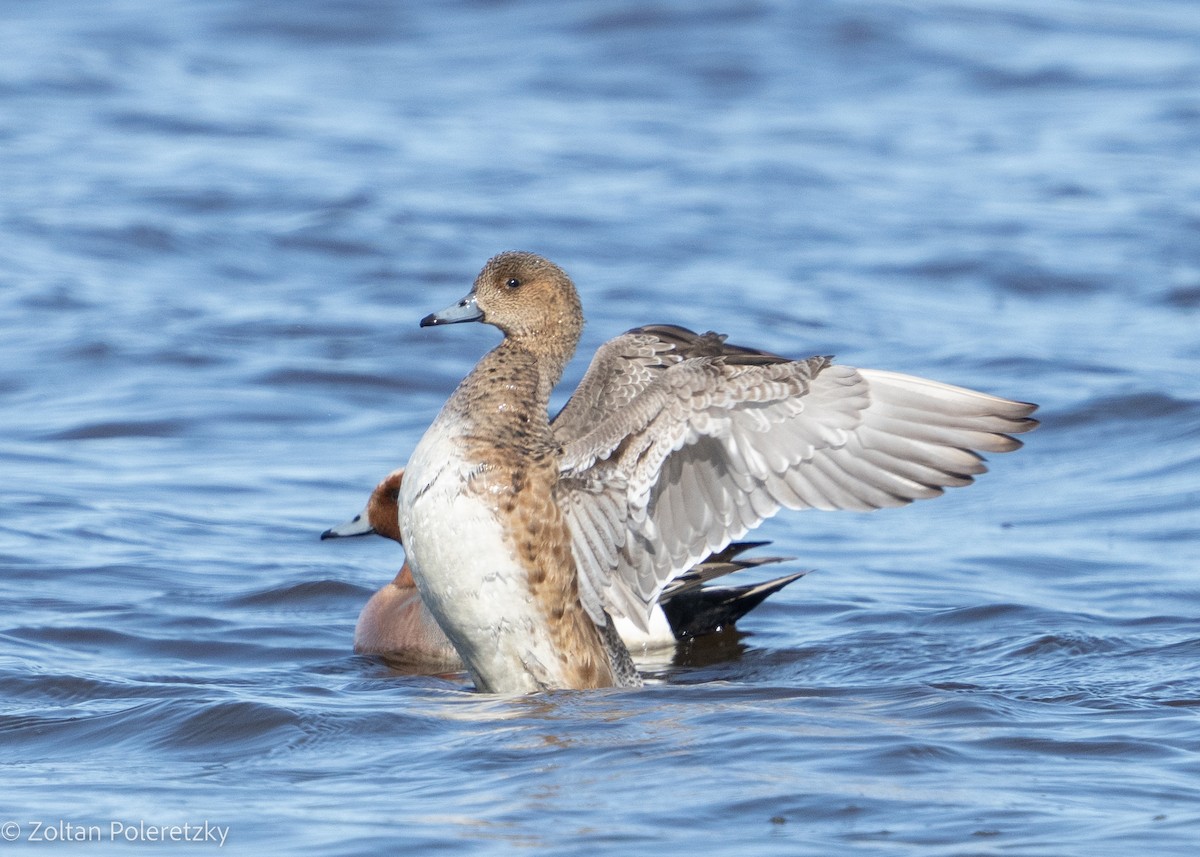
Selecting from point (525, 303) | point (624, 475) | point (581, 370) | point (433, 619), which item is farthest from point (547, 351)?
point (581, 370)

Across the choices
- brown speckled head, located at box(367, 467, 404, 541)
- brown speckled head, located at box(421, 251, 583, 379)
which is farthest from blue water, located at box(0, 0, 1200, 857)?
brown speckled head, located at box(421, 251, 583, 379)

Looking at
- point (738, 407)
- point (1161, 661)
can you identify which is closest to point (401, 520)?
point (738, 407)

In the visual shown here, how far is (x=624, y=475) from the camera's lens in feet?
15.7

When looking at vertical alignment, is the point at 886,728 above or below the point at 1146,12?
→ below

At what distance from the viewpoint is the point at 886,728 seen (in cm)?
440

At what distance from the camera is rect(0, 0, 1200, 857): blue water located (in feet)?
13.2

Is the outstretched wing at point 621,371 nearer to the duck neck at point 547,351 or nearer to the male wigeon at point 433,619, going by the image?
the duck neck at point 547,351

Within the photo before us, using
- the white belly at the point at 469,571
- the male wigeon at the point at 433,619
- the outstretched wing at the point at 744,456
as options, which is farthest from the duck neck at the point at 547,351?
the male wigeon at the point at 433,619

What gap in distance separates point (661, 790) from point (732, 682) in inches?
57.5

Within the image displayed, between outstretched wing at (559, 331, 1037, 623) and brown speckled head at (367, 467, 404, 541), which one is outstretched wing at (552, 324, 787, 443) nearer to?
outstretched wing at (559, 331, 1037, 623)

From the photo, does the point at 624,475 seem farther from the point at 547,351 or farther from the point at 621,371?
the point at 547,351

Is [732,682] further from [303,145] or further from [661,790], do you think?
[303,145]

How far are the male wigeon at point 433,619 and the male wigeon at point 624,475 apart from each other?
983 millimetres

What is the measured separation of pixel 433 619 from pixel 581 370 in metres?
3.90
